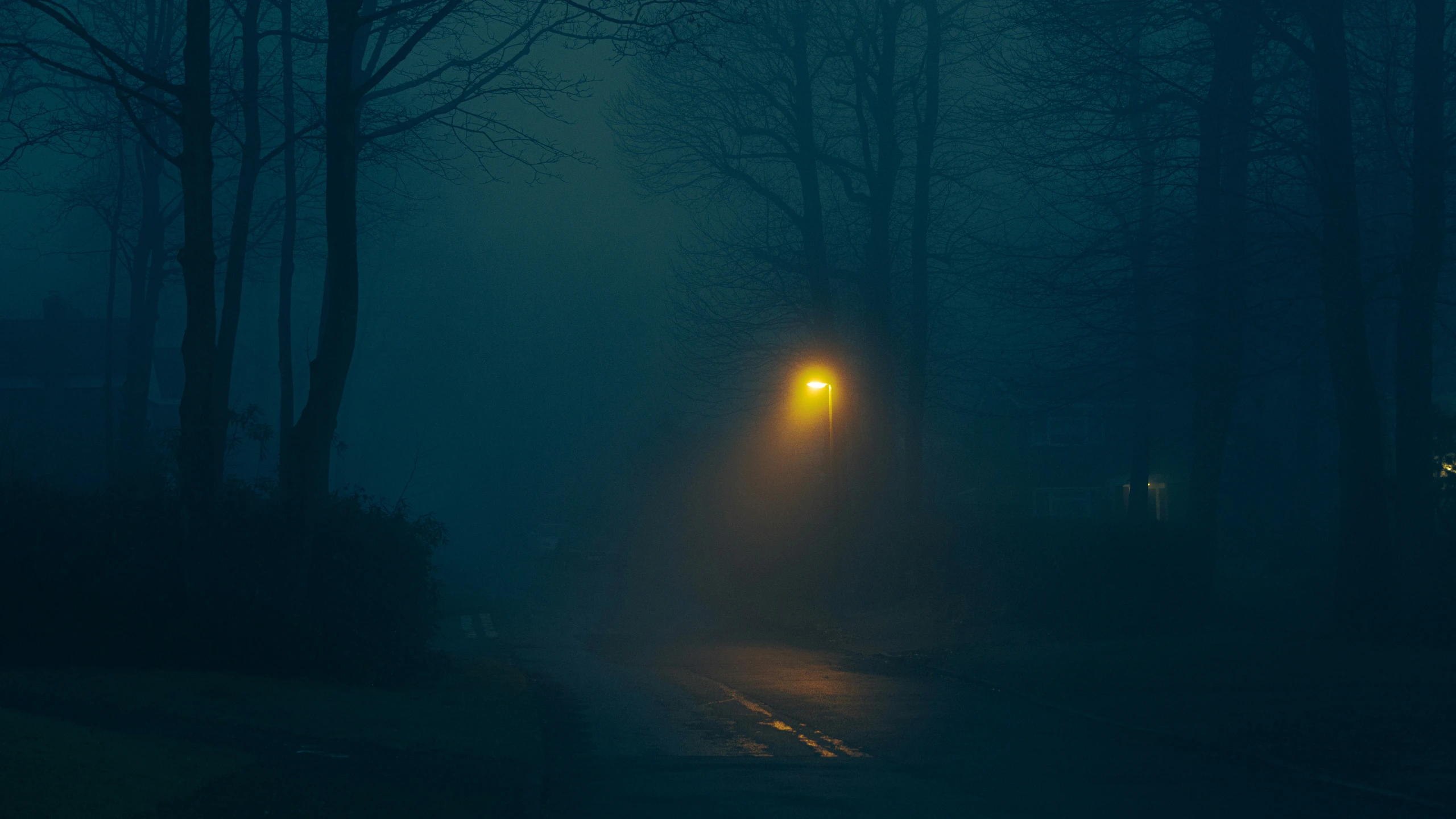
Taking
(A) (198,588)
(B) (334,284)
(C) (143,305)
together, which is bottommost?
(A) (198,588)

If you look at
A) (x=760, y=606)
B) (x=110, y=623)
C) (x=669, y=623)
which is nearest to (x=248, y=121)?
(x=110, y=623)

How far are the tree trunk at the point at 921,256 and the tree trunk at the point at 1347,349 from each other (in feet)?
41.9

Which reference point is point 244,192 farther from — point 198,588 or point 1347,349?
point 1347,349

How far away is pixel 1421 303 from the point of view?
17656mm

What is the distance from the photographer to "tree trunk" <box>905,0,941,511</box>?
30.4 metres

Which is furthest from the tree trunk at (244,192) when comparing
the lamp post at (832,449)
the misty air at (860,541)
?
the lamp post at (832,449)

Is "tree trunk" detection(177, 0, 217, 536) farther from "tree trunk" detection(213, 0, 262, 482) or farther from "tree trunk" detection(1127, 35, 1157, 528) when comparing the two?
"tree trunk" detection(1127, 35, 1157, 528)

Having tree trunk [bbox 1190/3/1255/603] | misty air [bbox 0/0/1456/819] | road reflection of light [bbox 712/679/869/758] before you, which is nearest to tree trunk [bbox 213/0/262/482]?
misty air [bbox 0/0/1456/819]

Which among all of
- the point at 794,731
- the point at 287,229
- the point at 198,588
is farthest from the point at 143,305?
the point at 794,731

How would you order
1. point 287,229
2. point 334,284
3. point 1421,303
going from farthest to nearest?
point 287,229, point 1421,303, point 334,284

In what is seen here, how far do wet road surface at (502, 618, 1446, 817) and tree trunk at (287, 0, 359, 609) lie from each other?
404 cm

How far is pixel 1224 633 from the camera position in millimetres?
19594

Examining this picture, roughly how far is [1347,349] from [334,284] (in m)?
14.2

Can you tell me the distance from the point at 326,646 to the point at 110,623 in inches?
89.6
